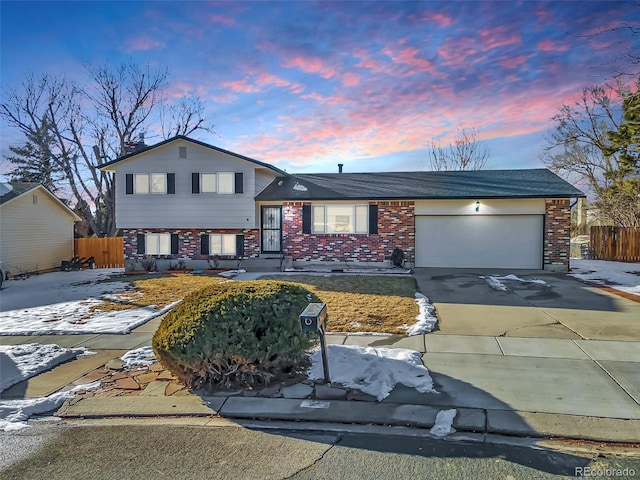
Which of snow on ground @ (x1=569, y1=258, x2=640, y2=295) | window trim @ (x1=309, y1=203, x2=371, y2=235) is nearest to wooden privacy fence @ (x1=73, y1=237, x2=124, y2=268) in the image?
window trim @ (x1=309, y1=203, x2=371, y2=235)

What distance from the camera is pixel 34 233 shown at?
18469 mm

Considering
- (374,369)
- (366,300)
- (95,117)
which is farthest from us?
(95,117)

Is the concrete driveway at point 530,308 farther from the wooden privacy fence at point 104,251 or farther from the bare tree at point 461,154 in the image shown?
the bare tree at point 461,154

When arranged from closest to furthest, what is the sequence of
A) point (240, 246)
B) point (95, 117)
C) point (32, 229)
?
point (240, 246) → point (32, 229) → point (95, 117)

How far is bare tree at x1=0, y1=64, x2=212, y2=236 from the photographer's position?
90.7ft

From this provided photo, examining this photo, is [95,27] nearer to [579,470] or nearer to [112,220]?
[579,470]

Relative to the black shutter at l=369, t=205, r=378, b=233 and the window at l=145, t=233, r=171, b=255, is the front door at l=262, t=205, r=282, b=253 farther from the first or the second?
the window at l=145, t=233, r=171, b=255

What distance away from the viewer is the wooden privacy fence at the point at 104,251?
21.1 metres

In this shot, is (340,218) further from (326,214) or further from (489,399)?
(489,399)

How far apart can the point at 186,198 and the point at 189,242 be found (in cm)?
185

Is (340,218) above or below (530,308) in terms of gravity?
above

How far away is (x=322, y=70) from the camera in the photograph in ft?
42.5

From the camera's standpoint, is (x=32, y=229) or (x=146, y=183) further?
(x=32, y=229)

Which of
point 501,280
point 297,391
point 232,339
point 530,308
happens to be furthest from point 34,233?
point 530,308
